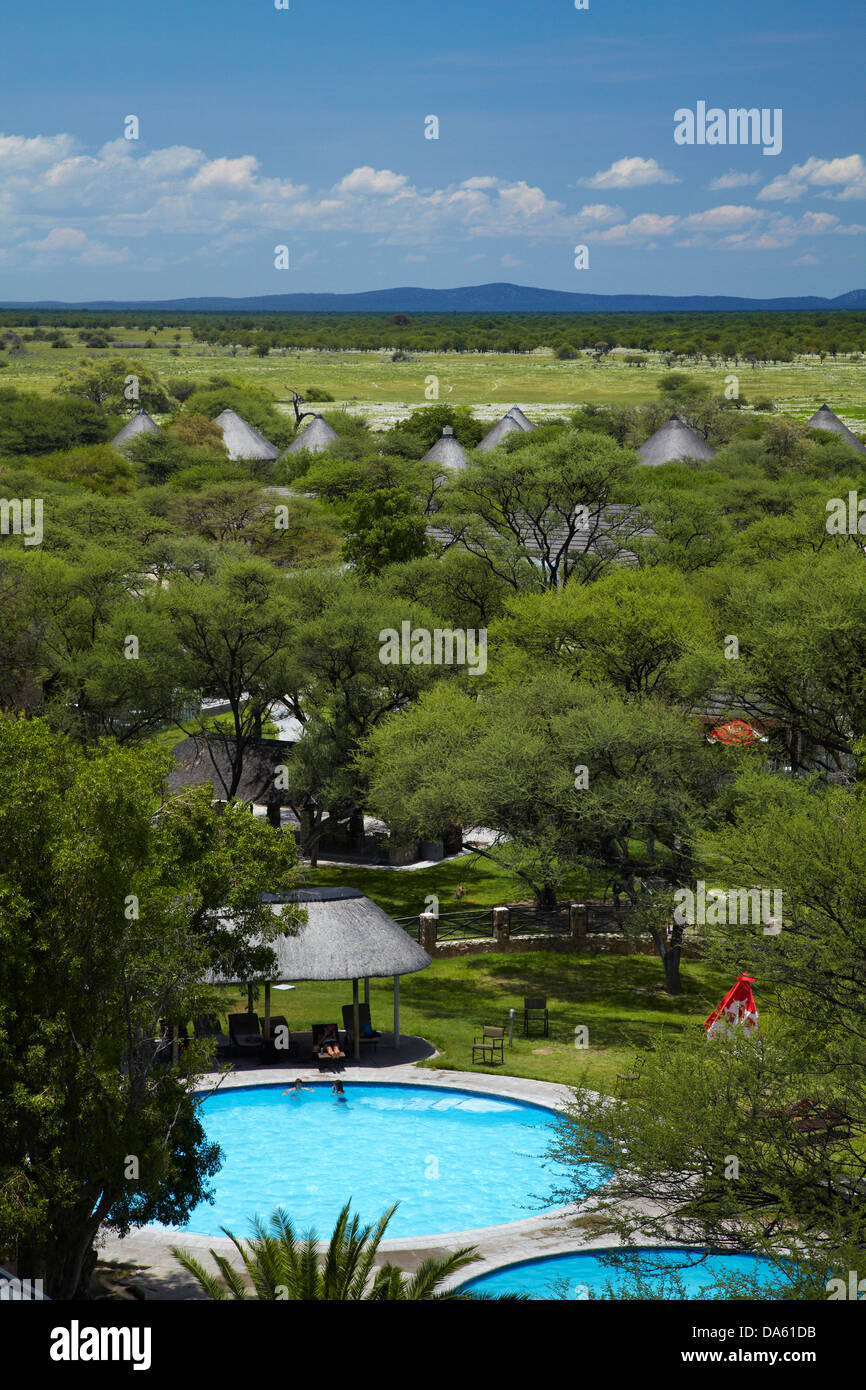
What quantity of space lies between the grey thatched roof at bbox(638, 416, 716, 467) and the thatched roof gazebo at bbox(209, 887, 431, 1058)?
7068 centimetres

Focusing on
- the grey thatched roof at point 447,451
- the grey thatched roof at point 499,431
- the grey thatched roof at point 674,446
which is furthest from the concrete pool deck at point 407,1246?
the grey thatched roof at point 499,431

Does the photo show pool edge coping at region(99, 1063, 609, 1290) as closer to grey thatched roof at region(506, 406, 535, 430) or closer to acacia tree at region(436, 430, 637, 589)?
acacia tree at region(436, 430, 637, 589)

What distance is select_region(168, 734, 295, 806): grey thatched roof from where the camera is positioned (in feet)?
135

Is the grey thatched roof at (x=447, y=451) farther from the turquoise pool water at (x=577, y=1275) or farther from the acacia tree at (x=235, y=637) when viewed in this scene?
the turquoise pool water at (x=577, y=1275)

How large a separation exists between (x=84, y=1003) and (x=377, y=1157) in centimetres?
1049

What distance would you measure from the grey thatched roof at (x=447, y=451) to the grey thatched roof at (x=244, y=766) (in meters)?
52.0

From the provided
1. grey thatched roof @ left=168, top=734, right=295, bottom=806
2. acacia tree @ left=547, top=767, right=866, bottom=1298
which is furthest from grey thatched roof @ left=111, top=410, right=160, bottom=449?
acacia tree @ left=547, top=767, right=866, bottom=1298

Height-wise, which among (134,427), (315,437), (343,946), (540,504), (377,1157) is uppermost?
(134,427)

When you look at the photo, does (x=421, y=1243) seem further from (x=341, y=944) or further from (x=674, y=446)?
(x=674, y=446)

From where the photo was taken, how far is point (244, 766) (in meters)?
42.2

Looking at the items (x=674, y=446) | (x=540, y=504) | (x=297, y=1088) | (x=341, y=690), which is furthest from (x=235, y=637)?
(x=674, y=446)

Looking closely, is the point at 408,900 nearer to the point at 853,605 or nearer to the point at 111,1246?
the point at 853,605

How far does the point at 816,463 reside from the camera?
8481 centimetres

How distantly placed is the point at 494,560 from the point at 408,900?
16342 millimetres
